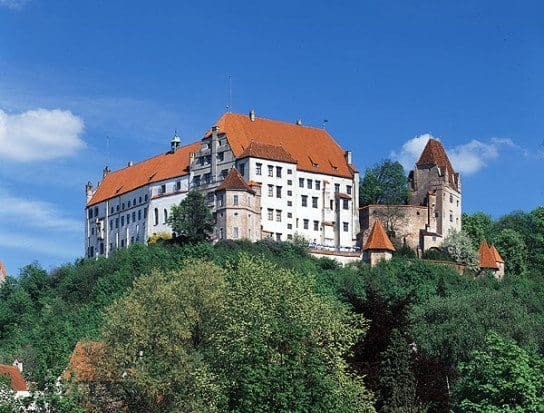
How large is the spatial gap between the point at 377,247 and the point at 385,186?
14257mm

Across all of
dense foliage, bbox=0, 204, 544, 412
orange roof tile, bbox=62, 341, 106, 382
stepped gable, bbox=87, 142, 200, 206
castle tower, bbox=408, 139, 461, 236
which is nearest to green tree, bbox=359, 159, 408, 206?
castle tower, bbox=408, 139, 461, 236

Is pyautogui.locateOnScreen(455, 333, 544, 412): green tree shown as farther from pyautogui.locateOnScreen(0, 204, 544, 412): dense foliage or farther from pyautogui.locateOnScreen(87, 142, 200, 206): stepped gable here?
pyautogui.locateOnScreen(87, 142, 200, 206): stepped gable

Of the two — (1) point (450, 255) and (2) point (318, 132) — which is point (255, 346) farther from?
(2) point (318, 132)

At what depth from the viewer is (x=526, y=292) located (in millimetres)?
98750

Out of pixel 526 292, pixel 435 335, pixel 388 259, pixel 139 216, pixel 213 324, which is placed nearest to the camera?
pixel 213 324

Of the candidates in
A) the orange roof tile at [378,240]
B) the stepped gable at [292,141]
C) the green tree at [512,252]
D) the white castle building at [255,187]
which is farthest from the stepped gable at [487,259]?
the stepped gable at [292,141]

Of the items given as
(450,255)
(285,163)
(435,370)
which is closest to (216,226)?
(285,163)

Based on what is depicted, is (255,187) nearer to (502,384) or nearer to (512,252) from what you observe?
(512,252)

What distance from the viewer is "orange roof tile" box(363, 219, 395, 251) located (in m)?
106

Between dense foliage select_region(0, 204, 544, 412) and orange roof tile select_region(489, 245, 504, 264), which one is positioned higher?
orange roof tile select_region(489, 245, 504, 264)

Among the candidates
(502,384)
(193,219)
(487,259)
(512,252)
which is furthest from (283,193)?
(502,384)

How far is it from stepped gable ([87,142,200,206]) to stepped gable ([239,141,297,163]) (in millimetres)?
7115

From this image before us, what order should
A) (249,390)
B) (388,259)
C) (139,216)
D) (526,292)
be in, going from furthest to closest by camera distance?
(139,216)
(388,259)
(526,292)
(249,390)

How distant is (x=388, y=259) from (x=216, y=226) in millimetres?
14111
